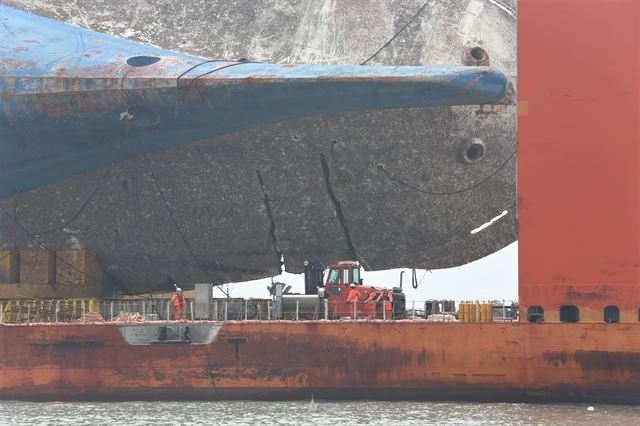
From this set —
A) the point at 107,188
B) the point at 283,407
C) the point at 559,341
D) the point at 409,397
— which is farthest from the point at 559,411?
the point at 107,188

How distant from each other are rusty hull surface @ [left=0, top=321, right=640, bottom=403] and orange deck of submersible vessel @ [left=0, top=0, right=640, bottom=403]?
37 millimetres

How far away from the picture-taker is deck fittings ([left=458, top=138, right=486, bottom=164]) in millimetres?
44812

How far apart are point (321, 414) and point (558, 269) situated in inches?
270

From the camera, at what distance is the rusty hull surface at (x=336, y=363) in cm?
3581

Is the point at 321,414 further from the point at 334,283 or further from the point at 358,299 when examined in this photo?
the point at 334,283

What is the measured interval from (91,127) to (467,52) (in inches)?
464

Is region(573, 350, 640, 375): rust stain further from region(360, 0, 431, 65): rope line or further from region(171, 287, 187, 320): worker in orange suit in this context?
region(360, 0, 431, 65): rope line

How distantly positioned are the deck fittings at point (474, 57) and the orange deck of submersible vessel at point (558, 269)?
27.9 ft

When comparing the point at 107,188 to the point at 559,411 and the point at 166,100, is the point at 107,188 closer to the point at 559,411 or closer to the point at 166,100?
the point at 166,100

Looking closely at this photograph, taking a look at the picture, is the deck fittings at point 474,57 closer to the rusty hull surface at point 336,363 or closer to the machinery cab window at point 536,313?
the rusty hull surface at point 336,363

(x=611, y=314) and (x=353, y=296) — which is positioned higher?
(x=353, y=296)

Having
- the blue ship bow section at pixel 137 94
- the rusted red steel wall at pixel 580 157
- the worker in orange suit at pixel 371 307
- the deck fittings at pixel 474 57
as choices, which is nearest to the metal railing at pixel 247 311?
the worker in orange suit at pixel 371 307

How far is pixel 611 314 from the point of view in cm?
3612

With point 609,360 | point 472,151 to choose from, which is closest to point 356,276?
point 472,151
